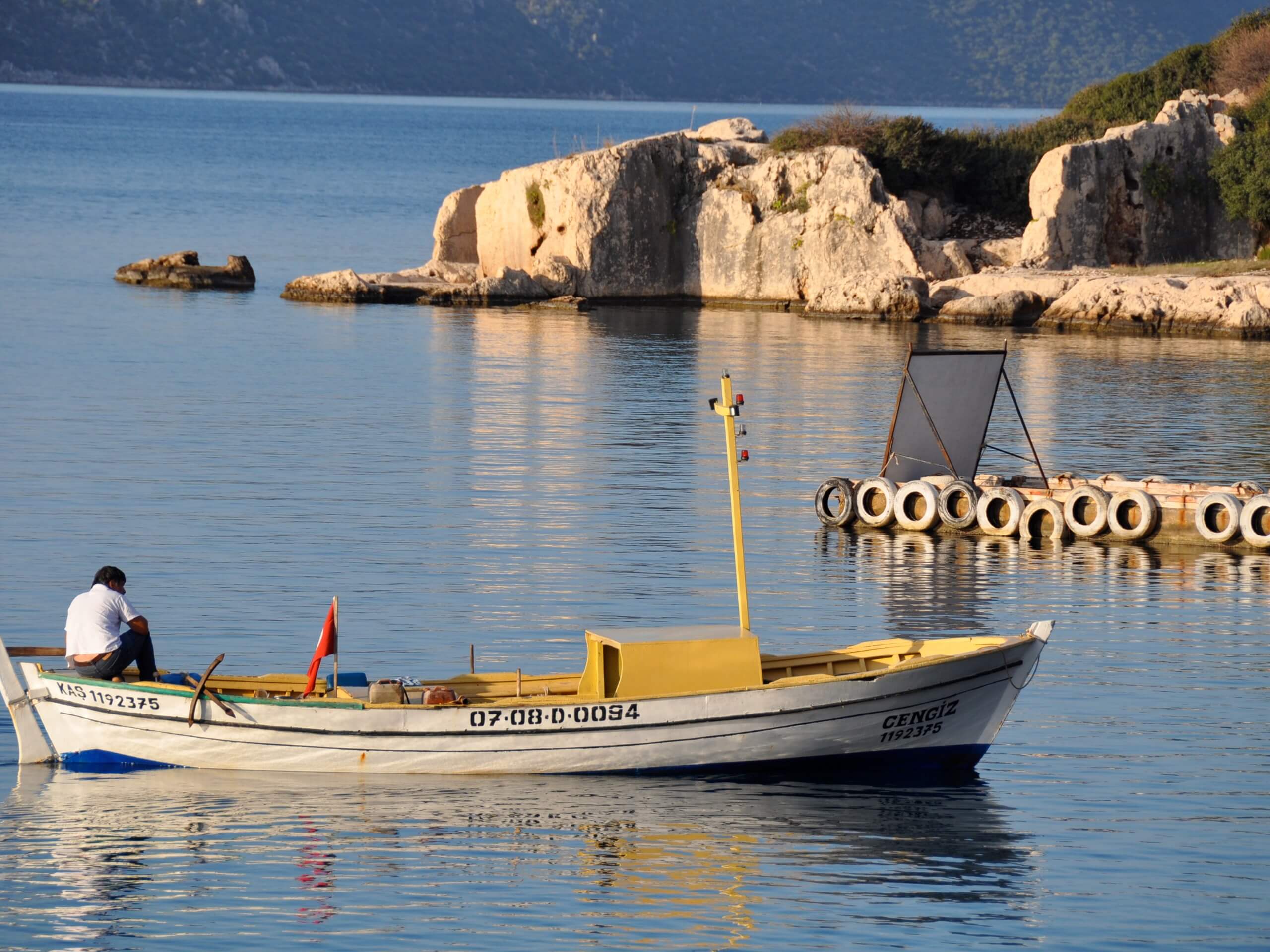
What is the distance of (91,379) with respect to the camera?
171 ft

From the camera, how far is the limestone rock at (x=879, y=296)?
236 ft

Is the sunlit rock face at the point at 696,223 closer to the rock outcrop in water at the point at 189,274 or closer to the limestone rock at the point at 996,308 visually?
the limestone rock at the point at 996,308

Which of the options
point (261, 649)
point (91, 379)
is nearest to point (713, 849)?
point (261, 649)

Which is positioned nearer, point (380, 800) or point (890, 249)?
point (380, 800)

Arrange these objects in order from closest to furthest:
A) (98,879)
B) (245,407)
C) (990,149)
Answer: (98,879), (245,407), (990,149)

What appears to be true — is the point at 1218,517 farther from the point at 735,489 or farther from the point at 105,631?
the point at 105,631

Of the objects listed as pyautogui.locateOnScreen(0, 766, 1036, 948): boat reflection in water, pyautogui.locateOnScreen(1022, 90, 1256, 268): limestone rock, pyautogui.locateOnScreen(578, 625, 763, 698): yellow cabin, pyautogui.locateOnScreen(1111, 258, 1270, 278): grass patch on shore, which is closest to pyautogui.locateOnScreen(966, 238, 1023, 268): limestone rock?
pyautogui.locateOnScreen(1022, 90, 1256, 268): limestone rock

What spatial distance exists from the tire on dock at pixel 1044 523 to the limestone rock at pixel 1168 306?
3635 centimetres

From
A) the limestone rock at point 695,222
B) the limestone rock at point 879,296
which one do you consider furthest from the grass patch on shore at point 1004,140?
the limestone rock at point 879,296

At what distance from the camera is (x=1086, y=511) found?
33.7 metres

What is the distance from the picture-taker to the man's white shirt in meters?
19.8

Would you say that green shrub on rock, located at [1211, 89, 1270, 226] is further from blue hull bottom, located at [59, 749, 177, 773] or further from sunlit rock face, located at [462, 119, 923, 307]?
Result: blue hull bottom, located at [59, 749, 177, 773]

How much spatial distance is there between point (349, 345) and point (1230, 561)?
36.8 meters

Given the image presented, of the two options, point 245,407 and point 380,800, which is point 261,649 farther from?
point 245,407
